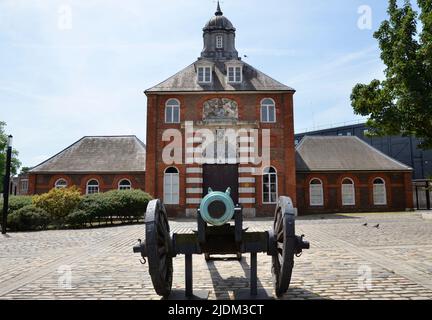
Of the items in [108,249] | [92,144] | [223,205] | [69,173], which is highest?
[92,144]

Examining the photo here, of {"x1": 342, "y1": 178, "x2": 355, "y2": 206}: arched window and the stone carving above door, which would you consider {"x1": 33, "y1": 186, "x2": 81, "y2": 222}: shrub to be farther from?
{"x1": 342, "y1": 178, "x2": 355, "y2": 206}: arched window

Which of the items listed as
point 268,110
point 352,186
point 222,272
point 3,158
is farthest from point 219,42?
point 3,158

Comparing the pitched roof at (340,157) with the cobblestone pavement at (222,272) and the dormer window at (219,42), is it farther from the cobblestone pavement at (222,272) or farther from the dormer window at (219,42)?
the cobblestone pavement at (222,272)

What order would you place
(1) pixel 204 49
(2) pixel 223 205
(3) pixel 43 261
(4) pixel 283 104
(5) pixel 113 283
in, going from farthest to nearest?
1. (1) pixel 204 49
2. (4) pixel 283 104
3. (3) pixel 43 261
4. (5) pixel 113 283
5. (2) pixel 223 205

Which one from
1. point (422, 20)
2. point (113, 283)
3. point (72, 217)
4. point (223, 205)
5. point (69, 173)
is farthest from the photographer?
point (69, 173)

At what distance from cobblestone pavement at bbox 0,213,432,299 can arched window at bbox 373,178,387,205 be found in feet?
56.7

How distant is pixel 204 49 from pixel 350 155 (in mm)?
14245

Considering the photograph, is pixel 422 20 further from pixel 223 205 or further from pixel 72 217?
pixel 72 217

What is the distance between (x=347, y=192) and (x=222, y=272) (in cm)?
2246

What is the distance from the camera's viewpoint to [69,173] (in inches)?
1020

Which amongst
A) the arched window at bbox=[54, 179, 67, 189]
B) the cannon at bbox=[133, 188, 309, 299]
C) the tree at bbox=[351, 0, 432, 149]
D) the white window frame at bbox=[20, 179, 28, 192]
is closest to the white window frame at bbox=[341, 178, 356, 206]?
the tree at bbox=[351, 0, 432, 149]

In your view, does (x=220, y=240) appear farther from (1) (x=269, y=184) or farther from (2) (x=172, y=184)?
(1) (x=269, y=184)

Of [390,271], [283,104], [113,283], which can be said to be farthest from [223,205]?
[283,104]

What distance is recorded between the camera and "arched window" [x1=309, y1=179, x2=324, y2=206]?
87.8 feet
